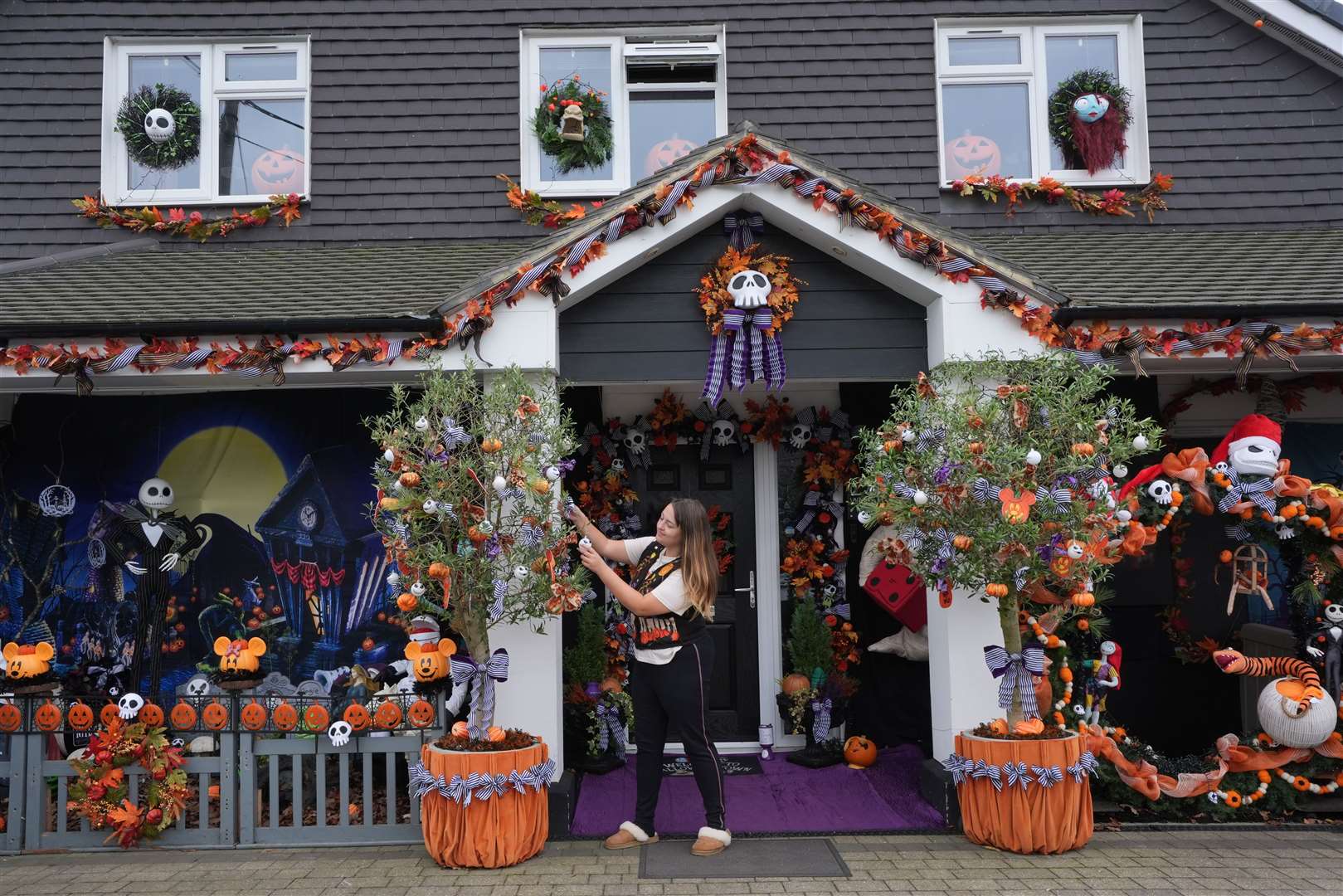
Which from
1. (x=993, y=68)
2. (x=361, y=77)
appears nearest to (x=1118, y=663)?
(x=993, y=68)

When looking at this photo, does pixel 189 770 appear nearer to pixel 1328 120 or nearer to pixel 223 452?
pixel 223 452

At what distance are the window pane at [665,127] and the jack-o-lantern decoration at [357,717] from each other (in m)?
4.45

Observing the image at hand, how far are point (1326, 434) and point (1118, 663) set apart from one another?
2.36 m

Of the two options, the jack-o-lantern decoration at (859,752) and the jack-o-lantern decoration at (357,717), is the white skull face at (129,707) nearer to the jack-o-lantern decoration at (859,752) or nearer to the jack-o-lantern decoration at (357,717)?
the jack-o-lantern decoration at (357,717)

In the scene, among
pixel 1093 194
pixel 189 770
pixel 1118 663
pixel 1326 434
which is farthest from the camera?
pixel 1093 194

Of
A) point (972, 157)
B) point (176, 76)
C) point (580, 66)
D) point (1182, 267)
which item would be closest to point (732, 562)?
point (1182, 267)

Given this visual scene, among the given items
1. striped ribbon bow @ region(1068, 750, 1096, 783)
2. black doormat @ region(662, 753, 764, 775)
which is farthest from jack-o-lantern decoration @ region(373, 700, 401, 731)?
striped ribbon bow @ region(1068, 750, 1096, 783)

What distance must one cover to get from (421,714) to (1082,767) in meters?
3.29

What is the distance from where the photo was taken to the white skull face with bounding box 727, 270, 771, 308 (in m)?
5.49

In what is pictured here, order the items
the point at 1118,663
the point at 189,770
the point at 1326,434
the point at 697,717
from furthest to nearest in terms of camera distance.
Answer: the point at 1326,434
the point at 1118,663
the point at 189,770
the point at 697,717

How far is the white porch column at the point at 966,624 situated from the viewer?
5.38m

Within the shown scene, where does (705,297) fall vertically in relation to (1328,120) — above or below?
below

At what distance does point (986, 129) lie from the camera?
25.2 ft

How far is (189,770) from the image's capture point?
16.9 feet
